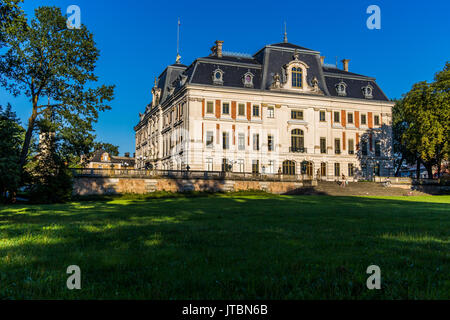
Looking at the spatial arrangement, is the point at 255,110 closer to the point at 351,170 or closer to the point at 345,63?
the point at 351,170

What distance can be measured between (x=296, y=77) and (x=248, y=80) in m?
7.04

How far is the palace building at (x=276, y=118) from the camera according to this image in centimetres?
5131

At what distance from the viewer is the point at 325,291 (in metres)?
4.45

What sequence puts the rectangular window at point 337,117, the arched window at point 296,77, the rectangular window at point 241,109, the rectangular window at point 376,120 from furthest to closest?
the rectangular window at point 376,120
the rectangular window at point 337,117
the arched window at point 296,77
the rectangular window at point 241,109

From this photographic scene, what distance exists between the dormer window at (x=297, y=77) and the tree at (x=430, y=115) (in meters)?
13.9

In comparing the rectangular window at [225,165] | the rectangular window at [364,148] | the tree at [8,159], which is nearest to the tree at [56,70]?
the tree at [8,159]

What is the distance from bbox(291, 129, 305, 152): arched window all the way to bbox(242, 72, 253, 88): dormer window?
867 centimetres

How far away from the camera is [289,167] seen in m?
53.9

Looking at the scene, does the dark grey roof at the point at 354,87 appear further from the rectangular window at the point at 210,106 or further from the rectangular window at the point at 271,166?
the rectangular window at the point at 210,106

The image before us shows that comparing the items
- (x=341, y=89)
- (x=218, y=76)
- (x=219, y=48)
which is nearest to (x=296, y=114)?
(x=341, y=89)

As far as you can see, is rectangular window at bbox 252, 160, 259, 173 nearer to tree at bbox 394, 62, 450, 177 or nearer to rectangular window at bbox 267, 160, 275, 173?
rectangular window at bbox 267, 160, 275, 173
